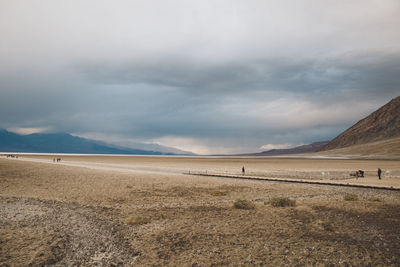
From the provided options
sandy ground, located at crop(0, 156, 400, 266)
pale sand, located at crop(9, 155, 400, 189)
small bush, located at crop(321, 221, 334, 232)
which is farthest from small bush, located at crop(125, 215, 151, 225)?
pale sand, located at crop(9, 155, 400, 189)

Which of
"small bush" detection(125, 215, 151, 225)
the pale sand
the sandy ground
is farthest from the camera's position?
the pale sand

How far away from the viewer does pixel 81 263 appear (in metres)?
9.09

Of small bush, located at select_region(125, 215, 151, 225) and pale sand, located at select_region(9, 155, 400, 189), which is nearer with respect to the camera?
small bush, located at select_region(125, 215, 151, 225)

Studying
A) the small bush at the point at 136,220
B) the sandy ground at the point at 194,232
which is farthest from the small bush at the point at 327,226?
the small bush at the point at 136,220

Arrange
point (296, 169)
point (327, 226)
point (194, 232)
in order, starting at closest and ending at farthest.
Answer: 1. point (194, 232)
2. point (327, 226)
3. point (296, 169)

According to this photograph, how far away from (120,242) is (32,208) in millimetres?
9491

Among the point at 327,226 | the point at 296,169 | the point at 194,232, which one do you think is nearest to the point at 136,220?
the point at 194,232

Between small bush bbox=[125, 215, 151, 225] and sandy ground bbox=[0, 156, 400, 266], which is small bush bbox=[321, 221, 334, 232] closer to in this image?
sandy ground bbox=[0, 156, 400, 266]

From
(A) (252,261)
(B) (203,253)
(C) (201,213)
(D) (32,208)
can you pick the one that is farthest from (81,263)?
(D) (32,208)

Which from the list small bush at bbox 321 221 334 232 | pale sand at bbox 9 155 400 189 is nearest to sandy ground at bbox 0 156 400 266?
small bush at bbox 321 221 334 232

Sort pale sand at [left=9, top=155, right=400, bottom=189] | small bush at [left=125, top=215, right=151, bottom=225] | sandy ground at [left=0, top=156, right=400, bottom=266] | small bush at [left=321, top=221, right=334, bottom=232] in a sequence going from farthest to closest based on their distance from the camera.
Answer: pale sand at [left=9, top=155, right=400, bottom=189]
small bush at [left=125, top=215, right=151, bottom=225]
small bush at [left=321, top=221, right=334, bottom=232]
sandy ground at [left=0, top=156, right=400, bottom=266]

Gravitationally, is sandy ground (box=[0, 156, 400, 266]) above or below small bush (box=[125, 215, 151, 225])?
below

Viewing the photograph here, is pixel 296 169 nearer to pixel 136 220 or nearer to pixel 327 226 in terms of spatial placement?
pixel 327 226

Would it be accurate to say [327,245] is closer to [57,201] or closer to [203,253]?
[203,253]
